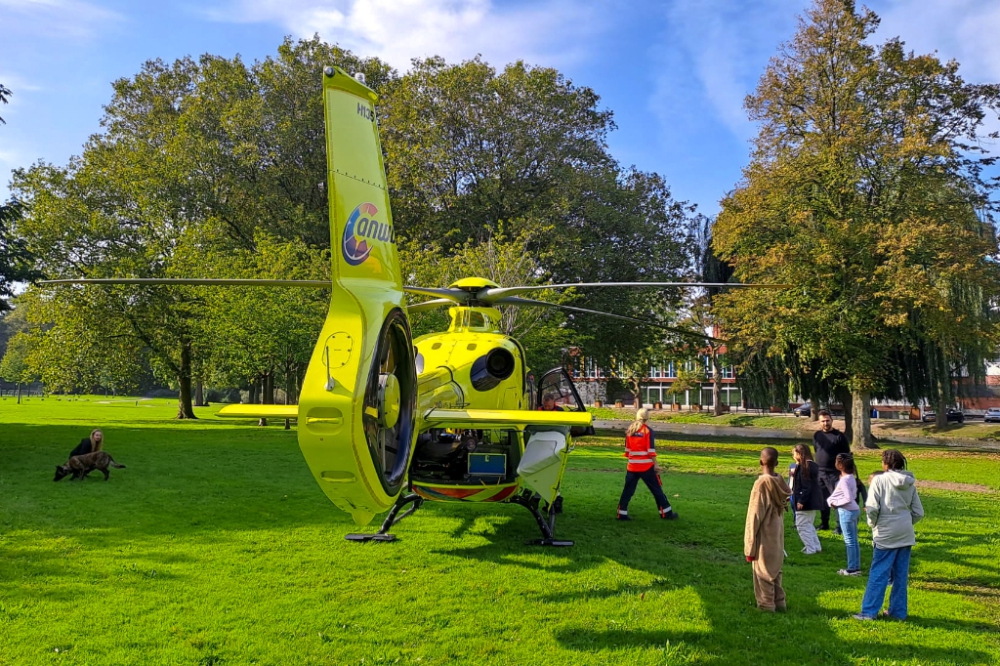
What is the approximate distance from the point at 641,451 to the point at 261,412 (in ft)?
19.9

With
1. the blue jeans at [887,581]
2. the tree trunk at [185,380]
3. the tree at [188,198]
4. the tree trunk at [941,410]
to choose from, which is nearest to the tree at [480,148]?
the tree at [188,198]

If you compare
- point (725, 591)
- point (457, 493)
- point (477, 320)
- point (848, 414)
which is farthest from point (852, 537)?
point (848, 414)

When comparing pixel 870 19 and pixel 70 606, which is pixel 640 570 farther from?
pixel 870 19

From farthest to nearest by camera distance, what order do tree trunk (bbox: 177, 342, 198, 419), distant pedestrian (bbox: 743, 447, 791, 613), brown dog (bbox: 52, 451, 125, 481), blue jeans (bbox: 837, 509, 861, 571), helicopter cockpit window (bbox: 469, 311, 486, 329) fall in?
tree trunk (bbox: 177, 342, 198, 419)
brown dog (bbox: 52, 451, 125, 481)
helicopter cockpit window (bbox: 469, 311, 486, 329)
blue jeans (bbox: 837, 509, 861, 571)
distant pedestrian (bbox: 743, 447, 791, 613)

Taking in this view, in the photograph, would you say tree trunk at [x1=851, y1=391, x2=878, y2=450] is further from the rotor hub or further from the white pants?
the rotor hub

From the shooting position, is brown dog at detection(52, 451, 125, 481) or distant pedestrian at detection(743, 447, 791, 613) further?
brown dog at detection(52, 451, 125, 481)

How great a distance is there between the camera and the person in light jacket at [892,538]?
630 cm

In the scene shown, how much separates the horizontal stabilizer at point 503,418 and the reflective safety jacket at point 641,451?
3773 millimetres

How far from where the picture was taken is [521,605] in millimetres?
6723

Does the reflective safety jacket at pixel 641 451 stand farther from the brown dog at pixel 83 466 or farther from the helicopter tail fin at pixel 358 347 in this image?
the brown dog at pixel 83 466

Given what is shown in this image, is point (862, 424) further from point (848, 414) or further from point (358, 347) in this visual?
point (358, 347)

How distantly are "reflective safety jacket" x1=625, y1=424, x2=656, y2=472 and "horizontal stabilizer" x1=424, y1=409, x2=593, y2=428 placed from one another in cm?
377

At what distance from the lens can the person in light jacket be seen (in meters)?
6.30

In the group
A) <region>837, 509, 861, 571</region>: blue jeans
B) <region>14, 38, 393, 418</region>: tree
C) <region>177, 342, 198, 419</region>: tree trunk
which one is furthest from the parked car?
<region>177, 342, 198, 419</region>: tree trunk
